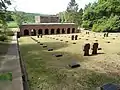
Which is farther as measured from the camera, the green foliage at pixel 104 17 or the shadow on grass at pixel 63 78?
the green foliage at pixel 104 17

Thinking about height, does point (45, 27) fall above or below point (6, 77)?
above

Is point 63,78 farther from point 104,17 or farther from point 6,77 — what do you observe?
point 104,17

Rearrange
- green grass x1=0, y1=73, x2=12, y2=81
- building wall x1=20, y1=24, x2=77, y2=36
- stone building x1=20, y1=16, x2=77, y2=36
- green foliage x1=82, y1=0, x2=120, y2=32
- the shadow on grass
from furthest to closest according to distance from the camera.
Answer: stone building x1=20, y1=16, x2=77, y2=36
building wall x1=20, y1=24, x2=77, y2=36
green foliage x1=82, y1=0, x2=120, y2=32
the shadow on grass
green grass x1=0, y1=73, x2=12, y2=81

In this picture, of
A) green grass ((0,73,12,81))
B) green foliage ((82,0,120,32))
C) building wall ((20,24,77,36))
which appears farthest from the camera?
building wall ((20,24,77,36))

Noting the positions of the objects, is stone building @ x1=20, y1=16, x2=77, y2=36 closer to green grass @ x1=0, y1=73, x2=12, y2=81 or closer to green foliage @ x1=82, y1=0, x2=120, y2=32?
green foliage @ x1=82, y1=0, x2=120, y2=32

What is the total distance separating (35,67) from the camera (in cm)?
1127

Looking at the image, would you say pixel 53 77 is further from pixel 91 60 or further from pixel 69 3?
pixel 69 3

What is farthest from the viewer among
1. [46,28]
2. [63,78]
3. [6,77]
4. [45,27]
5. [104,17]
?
[46,28]

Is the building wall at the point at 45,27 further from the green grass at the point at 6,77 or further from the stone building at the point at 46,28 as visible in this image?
the green grass at the point at 6,77

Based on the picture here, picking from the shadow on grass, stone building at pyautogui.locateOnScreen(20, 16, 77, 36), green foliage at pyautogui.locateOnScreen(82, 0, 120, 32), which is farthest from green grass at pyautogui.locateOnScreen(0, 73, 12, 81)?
stone building at pyautogui.locateOnScreen(20, 16, 77, 36)

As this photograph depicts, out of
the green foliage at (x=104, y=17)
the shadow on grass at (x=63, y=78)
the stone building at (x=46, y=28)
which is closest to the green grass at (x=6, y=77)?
the shadow on grass at (x=63, y=78)

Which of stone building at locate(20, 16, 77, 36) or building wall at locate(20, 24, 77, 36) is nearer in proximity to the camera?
building wall at locate(20, 24, 77, 36)

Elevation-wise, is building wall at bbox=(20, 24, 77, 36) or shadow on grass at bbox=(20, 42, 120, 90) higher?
building wall at bbox=(20, 24, 77, 36)

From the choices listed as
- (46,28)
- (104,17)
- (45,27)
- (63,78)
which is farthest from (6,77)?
(104,17)
